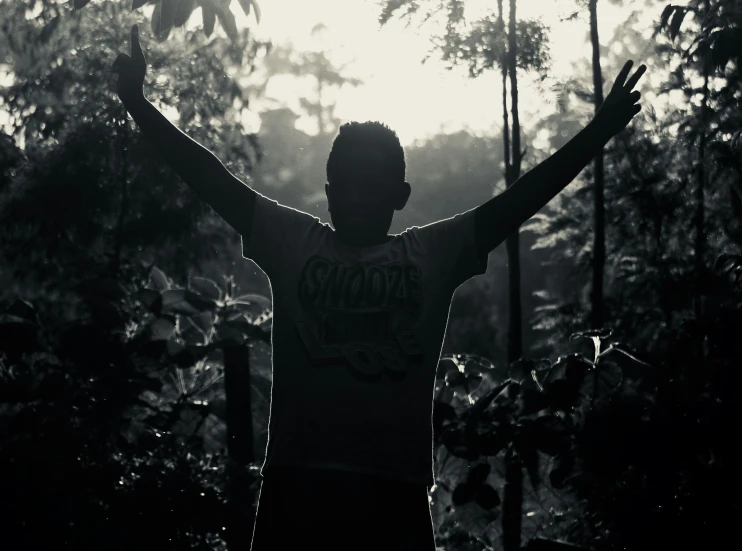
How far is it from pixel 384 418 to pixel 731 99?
573 cm

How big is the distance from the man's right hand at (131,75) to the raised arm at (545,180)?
870 millimetres

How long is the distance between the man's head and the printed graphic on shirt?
4.2 inches

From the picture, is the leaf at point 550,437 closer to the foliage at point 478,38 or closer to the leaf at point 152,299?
the leaf at point 152,299

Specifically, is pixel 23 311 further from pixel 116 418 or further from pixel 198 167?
pixel 198 167

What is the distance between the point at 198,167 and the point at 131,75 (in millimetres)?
311

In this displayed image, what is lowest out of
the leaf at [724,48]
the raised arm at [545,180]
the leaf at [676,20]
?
the raised arm at [545,180]

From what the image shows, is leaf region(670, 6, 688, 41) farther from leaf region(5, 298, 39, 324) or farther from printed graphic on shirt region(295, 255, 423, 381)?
leaf region(5, 298, 39, 324)

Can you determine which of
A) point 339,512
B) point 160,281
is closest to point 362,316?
Result: point 339,512

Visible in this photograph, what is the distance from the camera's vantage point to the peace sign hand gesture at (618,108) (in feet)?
7.97

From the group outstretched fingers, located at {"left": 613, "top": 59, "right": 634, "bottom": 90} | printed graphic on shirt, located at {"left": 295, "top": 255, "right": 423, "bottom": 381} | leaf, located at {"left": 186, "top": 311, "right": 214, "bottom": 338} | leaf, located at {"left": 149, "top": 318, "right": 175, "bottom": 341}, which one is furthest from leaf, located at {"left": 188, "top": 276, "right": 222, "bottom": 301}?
outstretched fingers, located at {"left": 613, "top": 59, "right": 634, "bottom": 90}

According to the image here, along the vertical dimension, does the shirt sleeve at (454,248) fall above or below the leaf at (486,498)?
above

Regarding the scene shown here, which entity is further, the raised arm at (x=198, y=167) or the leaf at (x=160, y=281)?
the leaf at (x=160, y=281)

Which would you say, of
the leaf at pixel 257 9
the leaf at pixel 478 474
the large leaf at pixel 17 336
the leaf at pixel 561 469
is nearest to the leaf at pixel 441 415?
the leaf at pixel 478 474

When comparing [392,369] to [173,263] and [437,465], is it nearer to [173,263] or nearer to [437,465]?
[437,465]
